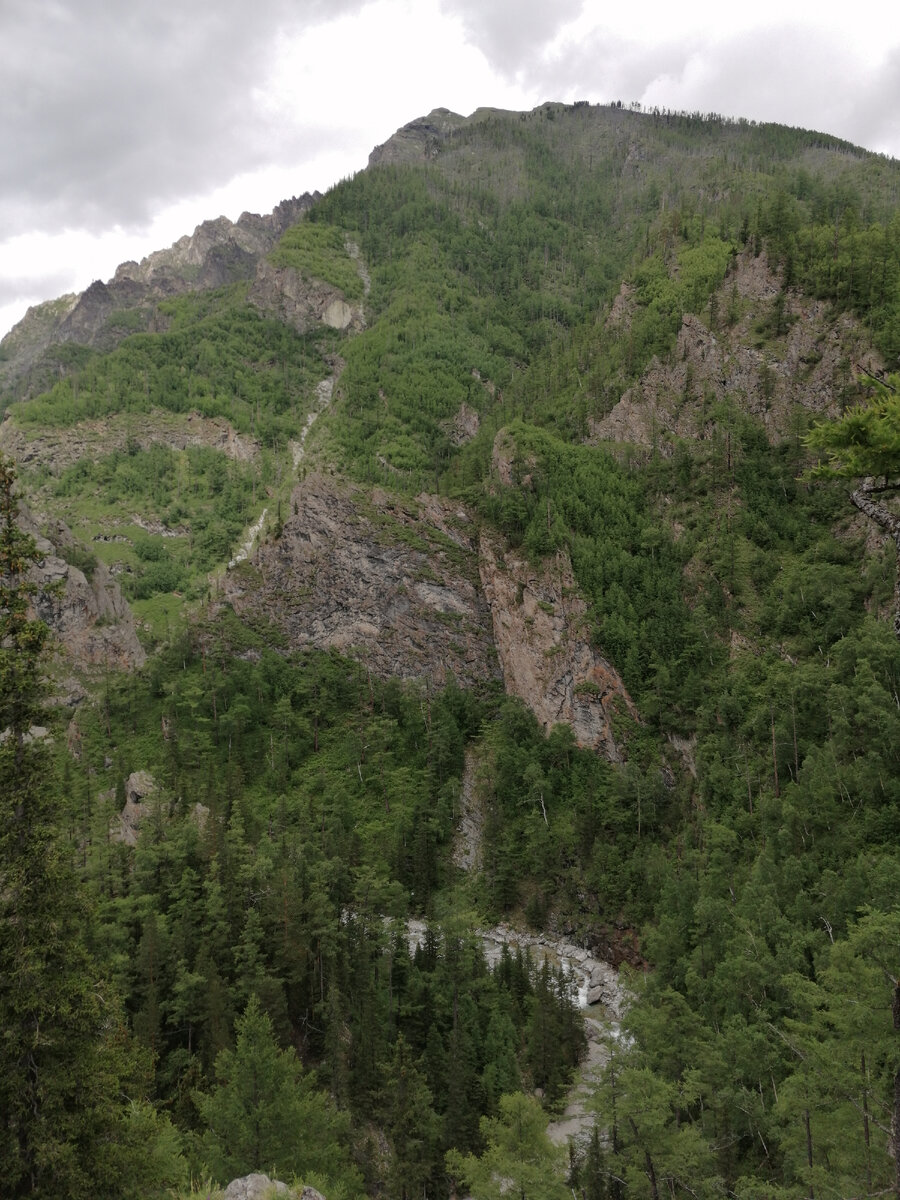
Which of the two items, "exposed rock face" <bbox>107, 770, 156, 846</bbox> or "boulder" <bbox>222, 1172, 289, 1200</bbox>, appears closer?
"boulder" <bbox>222, 1172, 289, 1200</bbox>

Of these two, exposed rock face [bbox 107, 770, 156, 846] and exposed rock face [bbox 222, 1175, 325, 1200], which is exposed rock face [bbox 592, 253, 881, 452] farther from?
exposed rock face [bbox 222, 1175, 325, 1200]

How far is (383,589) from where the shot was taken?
109312 mm

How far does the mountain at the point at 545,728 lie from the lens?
4009cm

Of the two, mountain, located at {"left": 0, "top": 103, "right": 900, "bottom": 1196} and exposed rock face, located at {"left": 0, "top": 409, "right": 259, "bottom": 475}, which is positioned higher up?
exposed rock face, located at {"left": 0, "top": 409, "right": 259, "bottom": 475}

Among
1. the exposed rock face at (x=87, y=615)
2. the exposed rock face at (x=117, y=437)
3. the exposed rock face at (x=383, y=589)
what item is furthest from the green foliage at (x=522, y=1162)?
the exposed rock face at (x=117, y=437)

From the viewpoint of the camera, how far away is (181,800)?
80.6 meters

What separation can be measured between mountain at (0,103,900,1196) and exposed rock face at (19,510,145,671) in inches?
29.0

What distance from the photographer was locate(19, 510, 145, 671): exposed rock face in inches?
3866

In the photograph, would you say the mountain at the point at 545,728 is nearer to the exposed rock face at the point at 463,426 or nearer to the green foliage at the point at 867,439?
the green foliage at the point at 867,439

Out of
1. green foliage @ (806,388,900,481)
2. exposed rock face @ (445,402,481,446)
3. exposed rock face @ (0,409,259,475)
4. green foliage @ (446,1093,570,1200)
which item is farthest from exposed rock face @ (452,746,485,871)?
exposed rock face @ (0,409,259,475)

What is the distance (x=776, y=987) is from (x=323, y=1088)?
31.1m

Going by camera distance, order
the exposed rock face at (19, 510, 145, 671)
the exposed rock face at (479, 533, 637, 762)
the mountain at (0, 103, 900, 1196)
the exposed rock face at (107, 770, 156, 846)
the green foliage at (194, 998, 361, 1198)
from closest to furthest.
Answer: the green foliage at (194, 998, 361, 1198) < the mountain at (0, 103, 900, 1196) < the exposed rock face at (107, 770, 156, 846) < the exposed rock face at (479, 533, 637, 762) < the exposed rock face at (19, 510, 145, 671)

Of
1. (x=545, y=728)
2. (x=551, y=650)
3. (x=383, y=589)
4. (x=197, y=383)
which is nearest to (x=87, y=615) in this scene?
(x=383, y=589)

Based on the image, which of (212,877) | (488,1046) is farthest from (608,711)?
(212,877)
